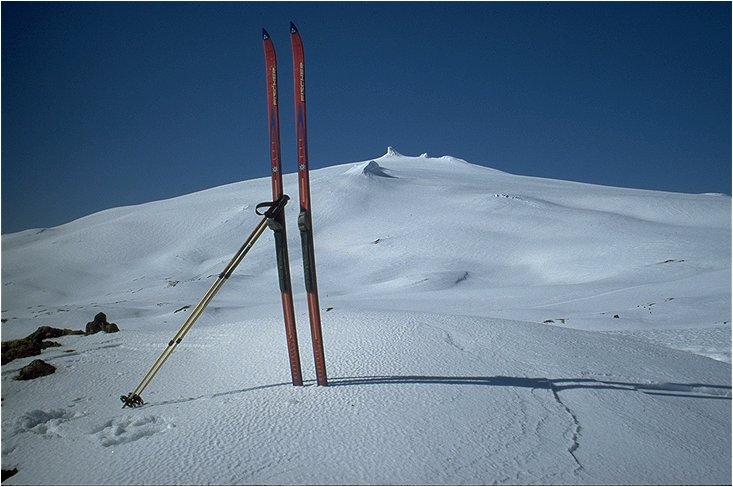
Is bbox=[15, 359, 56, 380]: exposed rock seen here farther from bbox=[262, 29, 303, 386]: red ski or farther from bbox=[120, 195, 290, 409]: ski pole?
bbox=[262, 29, 303, 386]: red ski

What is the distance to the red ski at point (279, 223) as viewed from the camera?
465 cm

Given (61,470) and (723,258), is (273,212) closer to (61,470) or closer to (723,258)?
(61,470)

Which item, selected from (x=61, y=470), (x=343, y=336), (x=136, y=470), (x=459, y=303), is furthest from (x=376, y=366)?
(x=459, y=303)

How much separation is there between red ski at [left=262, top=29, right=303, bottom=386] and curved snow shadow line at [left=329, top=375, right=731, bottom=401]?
1.58 feet

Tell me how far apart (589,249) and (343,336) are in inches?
837

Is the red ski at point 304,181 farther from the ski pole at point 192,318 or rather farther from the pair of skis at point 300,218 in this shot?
the ski pole at point 192,318

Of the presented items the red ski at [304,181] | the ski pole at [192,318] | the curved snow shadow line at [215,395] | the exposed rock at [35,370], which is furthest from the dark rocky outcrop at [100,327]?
the red ski at [304,181]

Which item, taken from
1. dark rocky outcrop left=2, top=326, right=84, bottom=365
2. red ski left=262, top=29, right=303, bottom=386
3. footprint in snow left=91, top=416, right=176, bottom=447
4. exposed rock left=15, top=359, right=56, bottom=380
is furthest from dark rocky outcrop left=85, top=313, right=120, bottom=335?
red ski left=262, top=29, right=303, bottom=386

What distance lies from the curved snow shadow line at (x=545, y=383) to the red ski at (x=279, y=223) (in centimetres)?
48

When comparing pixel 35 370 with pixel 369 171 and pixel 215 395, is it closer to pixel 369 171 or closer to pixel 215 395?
pixel 215 395

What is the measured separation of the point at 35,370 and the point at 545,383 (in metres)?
5.81

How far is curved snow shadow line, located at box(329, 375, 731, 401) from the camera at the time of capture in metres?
4.69

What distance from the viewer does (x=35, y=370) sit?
18.6ft

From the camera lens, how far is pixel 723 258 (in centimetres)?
1930
